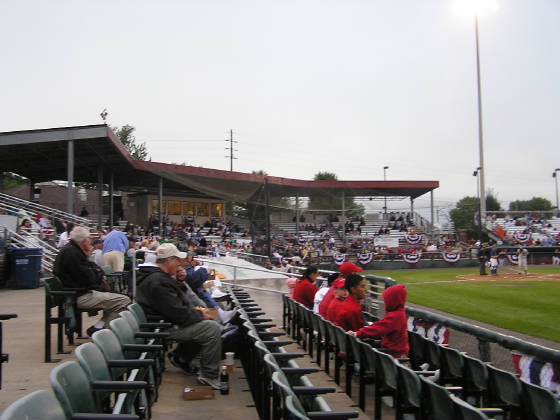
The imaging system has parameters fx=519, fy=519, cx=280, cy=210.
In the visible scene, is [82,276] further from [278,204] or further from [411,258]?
[278,204]

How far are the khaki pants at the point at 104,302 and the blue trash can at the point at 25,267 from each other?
8.59m

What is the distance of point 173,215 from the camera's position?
35.1 metres

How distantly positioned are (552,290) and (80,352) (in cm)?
1900

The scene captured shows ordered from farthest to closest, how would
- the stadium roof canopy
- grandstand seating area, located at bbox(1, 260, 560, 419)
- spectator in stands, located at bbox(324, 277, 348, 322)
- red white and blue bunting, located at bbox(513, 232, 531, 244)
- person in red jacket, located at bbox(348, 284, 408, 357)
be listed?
red white and blue bunting, located at bbox(513, 232, 531, 244) → the stadium roof canopy → spectator in stands, located at bbox(324, 277, 348, 322) → person in red jacket, located at bbox(348, 284, 408, 357) → grandstand seating area, located at bbox(1, 260, 560, 419)

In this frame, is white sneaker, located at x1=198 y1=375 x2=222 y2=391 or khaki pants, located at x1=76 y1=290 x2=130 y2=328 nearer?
Result: white sneaker, located at x1=198 y1=375 x2=222 y2=391

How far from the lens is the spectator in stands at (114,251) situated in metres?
10.9

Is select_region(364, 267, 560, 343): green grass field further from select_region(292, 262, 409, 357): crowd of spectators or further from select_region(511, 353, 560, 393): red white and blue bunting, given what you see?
select_region(511, 353, 560, 393): red white and blue bunting

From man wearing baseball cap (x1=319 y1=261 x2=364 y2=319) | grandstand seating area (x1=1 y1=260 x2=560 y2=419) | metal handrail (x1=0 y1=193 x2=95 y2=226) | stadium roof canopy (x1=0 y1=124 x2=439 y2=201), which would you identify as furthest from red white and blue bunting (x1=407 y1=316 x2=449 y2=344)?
metal handrail (x1=0 y1=193 x2=95 y2=226)

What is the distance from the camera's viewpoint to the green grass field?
38.7 ft

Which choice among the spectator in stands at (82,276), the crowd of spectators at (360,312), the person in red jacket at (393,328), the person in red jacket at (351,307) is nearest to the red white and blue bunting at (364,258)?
the crowd of spectators at (360,312)

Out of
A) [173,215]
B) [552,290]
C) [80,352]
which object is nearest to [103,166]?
[173,215]

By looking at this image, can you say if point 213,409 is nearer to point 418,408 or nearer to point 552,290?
point 418,408

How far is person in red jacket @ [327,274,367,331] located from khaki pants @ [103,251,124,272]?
617 centimetres

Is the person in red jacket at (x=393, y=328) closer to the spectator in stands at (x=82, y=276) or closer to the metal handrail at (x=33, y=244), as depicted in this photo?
the spectator in stands at (x=82, y=276)
